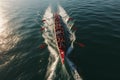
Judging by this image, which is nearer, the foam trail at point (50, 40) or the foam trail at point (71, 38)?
the foam trail at point (71, 38)

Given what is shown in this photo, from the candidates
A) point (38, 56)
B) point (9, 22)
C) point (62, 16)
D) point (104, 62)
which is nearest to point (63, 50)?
point (38, 56)

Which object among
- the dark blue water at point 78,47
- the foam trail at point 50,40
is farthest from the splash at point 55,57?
the dark blue water at point 78,47

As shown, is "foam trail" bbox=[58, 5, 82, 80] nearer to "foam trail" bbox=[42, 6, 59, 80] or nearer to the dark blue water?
the dark blue water

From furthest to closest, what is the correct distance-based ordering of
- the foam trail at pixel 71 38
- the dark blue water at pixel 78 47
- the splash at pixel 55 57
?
1. the dark blue water at pixel 78 47
2. the foam trail at pixel 71 38
3. the splash at pixel 55 57

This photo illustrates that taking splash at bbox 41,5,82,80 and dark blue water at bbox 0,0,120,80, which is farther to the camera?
dark blue water at bbox 0,0,120,80

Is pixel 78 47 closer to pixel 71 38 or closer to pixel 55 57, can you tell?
pixel 71 38

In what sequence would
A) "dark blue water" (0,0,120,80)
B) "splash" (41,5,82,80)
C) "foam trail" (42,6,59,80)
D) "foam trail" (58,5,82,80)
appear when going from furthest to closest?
"dark blue water" (0,0,120,80) < "foam trail" (42,6,59,80) < "foam trail" (58,5,82,80) < "splash" (41,5,82,80)

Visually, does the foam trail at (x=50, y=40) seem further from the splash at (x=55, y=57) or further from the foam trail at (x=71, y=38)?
the foam trail at (x=71, y=38)

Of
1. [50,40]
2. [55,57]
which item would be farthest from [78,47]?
[50,40]

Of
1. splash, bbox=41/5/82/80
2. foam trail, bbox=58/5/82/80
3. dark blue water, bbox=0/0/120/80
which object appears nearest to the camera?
splash, bbox=41/5/82/80

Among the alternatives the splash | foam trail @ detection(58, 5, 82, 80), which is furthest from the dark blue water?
foam trail @ detection(58, 5, 82, 80)
